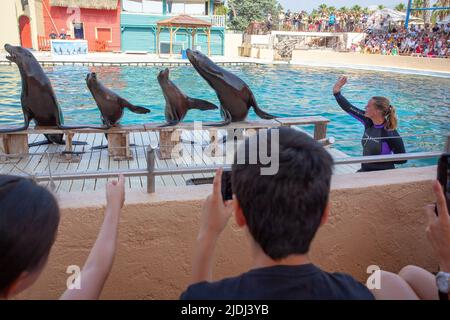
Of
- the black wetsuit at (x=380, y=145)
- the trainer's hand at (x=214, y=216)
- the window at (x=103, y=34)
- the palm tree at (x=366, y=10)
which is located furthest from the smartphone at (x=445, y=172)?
the palm tree at (x=366, y=10)

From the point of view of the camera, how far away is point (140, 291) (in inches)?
92.4

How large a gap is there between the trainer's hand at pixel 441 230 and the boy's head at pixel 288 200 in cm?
65

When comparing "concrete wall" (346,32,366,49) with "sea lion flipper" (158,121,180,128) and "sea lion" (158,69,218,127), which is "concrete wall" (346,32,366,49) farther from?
"sea lion flipper" (158,121,180,128)

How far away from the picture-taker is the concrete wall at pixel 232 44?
104 ft

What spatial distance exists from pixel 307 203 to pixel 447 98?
15.3 meters

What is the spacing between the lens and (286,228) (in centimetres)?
118

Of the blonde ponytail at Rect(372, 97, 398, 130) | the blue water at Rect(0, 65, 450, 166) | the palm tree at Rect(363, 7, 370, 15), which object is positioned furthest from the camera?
the palm tree at Rect(363, 7, 370, 15)

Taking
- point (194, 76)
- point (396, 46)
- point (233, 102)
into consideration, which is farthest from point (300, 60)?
point (233, 102)

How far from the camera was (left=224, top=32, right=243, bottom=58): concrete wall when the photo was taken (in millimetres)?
31594

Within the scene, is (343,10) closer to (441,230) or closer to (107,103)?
(107,103)

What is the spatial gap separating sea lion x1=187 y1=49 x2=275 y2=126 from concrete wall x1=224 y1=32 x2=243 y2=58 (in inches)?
1039

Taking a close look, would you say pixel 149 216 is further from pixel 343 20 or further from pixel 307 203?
pixel 343 20

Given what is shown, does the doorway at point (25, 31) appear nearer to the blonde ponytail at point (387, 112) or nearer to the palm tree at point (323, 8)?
the blonde ponytail at point (387, 112)

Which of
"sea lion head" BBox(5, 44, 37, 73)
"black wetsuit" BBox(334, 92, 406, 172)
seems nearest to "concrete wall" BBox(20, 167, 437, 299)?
"black wetsuit" BBox(334, 92, 406, 172)
